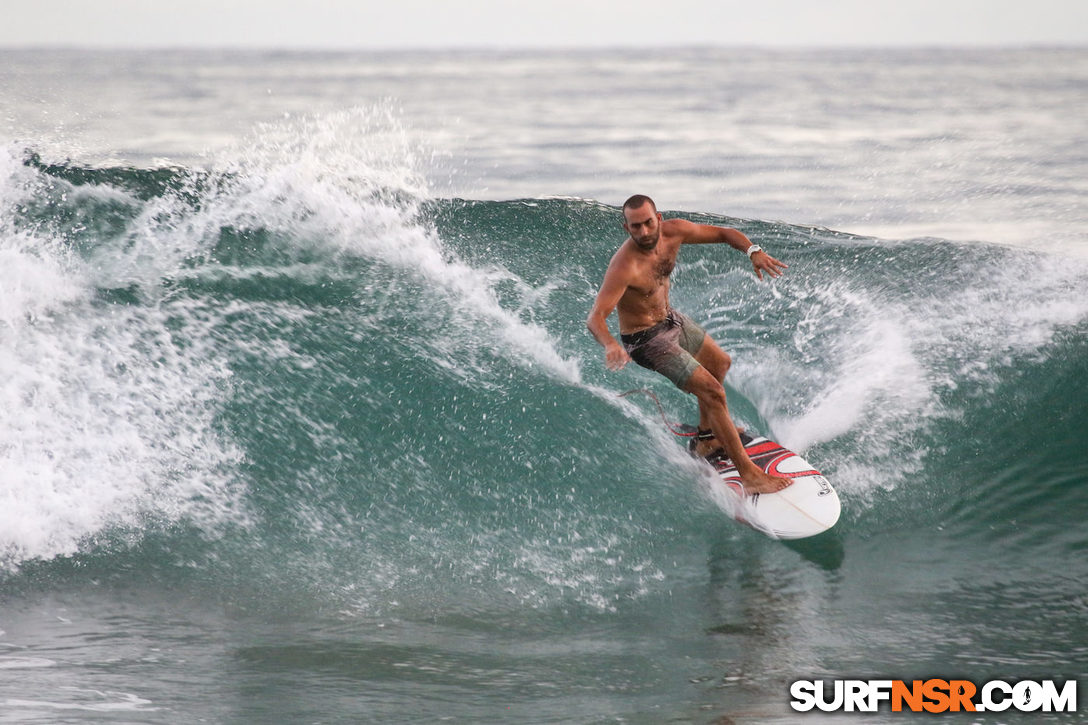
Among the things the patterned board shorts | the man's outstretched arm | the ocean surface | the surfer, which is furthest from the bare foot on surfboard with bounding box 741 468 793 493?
the man's outstretched arm

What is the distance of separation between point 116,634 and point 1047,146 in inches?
768

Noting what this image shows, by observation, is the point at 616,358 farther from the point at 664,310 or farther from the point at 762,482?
the point at 762,482

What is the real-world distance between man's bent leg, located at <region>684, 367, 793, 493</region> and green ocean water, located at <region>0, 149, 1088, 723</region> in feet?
1.00

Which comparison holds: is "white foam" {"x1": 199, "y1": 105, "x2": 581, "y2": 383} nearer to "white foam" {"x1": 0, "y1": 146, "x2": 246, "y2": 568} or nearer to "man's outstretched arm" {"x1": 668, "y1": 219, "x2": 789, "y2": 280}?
"white foam" {"x1": 0, "y1": 146, "x2": 246, "y2": 568}

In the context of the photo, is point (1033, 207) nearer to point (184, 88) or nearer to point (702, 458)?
point (702, 458)

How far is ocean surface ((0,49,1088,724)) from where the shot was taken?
14.9 feet

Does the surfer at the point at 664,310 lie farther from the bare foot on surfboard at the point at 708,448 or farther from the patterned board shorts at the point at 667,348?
the bare foot on surfboard at the point at 708,448

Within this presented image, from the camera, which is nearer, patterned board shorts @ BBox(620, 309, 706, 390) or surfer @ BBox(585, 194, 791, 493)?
surfer @ BBox(585, 194, 791, 493)

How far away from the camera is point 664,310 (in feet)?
19.2

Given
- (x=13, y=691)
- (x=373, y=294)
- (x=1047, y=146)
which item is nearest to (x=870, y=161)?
(x=1047, y=146)

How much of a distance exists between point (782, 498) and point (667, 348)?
1051 millimetres

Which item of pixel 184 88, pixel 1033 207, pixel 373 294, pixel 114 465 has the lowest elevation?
pixel 114 465

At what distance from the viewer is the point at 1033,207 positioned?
553 inches

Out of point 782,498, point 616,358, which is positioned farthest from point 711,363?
Answer: point 616,358
